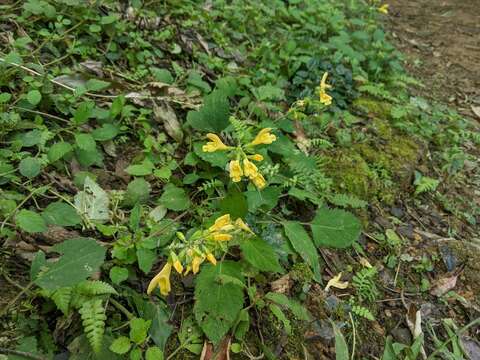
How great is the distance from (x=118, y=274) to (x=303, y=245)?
925 mm

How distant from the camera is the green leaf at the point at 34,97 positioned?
228cm

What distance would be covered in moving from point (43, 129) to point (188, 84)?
1128 millimetres

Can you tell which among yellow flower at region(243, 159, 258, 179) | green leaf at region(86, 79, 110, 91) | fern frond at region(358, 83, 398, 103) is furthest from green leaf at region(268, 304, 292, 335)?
fern frond at region(358, 83, 398, 103)

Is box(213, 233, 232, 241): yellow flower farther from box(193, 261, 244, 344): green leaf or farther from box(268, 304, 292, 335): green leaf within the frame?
box(268, 304, 292, 335): green leaf

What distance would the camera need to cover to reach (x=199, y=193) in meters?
2.43

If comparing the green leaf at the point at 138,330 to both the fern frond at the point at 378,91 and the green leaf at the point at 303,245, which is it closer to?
the green leaf at the point at 303,245

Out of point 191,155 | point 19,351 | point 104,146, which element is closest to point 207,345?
point 19,351

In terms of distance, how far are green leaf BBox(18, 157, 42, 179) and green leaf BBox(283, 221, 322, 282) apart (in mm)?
1287

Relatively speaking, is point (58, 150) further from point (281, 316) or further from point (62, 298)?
point (281, 316)

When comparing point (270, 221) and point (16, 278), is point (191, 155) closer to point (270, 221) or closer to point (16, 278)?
point (270, 221)

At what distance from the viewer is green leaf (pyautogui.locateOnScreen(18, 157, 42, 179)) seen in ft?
6.54

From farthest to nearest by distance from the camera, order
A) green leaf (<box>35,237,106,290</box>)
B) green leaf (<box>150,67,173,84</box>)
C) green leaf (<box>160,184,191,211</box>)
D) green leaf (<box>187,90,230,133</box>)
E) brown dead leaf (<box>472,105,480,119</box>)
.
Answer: brown dead leaf (<box>472,105,480,119</box>)
green leaf (<box>150,67,173,84</box>)
green leaf (<box>187,90,230,133</box>)
green leaf (<box>160,184,191,211</box>)
green leaf (<box>35,237,106,290</box>)

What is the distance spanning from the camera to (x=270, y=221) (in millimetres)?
2281

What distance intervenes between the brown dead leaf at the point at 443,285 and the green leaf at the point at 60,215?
2082 millimetres
